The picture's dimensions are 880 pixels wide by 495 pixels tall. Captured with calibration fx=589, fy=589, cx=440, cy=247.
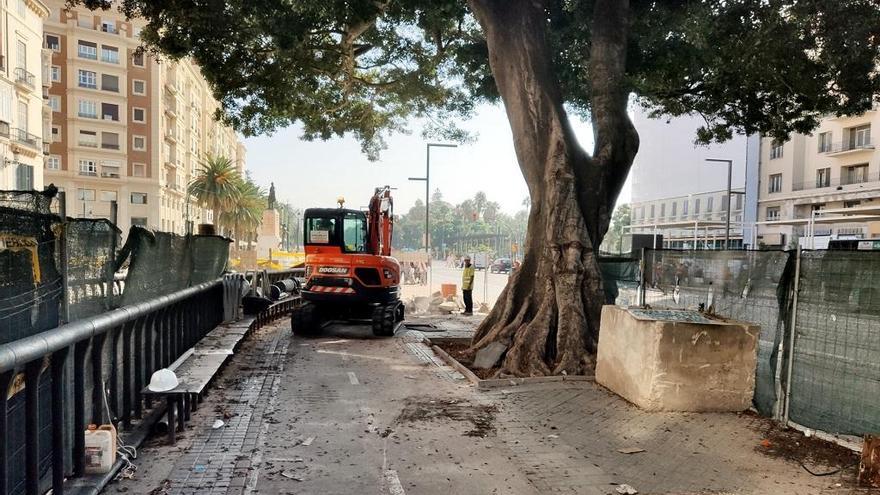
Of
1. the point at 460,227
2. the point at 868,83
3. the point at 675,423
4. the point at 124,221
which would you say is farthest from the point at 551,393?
the point at 460,227

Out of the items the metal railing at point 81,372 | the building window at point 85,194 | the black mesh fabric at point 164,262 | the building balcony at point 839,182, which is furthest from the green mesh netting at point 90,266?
the building window at point 85,194

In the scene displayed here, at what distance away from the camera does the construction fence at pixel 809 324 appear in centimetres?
535

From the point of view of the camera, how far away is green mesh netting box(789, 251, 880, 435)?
530cm

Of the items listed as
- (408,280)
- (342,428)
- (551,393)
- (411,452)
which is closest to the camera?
(411,452)

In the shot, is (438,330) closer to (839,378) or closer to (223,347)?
(223,347)

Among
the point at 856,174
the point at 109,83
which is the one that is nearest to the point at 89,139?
the point at 109,83

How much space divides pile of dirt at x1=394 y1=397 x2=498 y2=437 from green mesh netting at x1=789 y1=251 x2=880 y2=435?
10.6 feet

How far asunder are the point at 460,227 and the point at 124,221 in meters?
72.6

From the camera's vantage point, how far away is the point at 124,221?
203 feet

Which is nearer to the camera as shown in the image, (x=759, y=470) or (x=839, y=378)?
(x=759, y=470)

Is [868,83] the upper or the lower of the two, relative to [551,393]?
upper

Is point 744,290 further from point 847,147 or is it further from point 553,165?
point 847,147

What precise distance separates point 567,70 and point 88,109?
61600 millimetres

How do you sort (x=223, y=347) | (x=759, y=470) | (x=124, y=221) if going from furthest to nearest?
(x=124, y=221), (x=223, y=347), (x=759, y=470)
